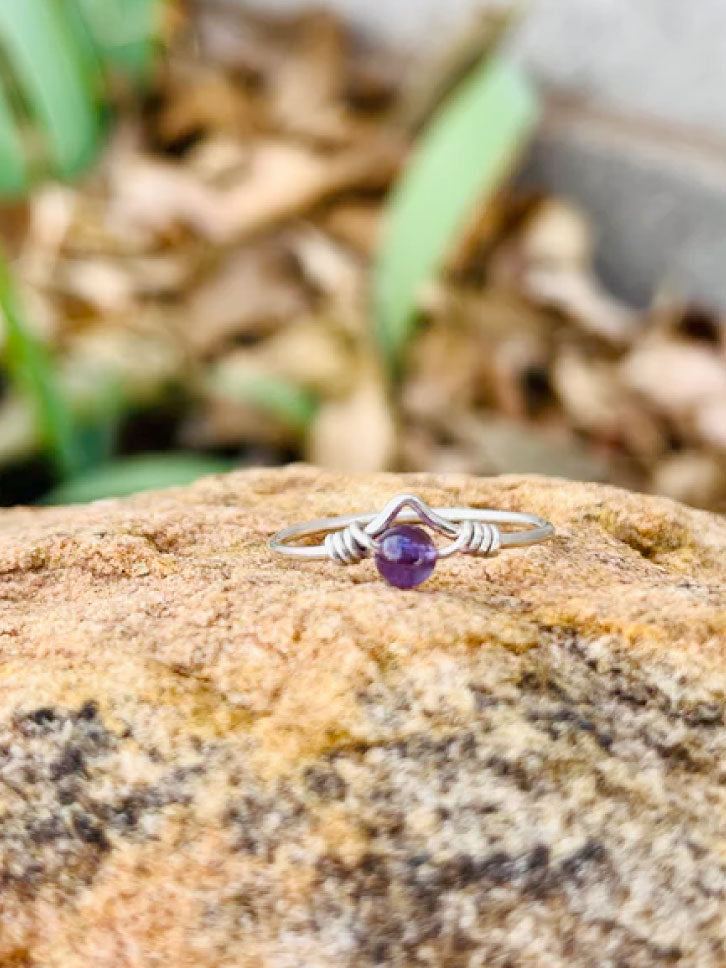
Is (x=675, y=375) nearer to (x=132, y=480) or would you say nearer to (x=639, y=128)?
(x=639, y=128)

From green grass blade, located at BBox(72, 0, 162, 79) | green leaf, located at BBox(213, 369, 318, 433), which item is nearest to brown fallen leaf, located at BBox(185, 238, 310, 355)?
green leaf, located at BBox(213, 369, 318, 433)

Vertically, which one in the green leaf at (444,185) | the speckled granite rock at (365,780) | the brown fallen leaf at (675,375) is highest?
the green leaf at (444,185)

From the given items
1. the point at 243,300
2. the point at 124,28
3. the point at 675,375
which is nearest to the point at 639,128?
the point at 675,375

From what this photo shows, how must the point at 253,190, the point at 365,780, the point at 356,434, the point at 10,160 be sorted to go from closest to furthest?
→ the point at 365,780 < the point at 356,434 < the point at 10,160 < the point at 253,190

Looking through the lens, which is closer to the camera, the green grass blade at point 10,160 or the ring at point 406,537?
the ring at point 406,537

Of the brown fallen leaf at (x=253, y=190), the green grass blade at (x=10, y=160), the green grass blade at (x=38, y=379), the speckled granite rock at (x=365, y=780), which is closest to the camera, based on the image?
the speckled granite rock at (x=365, y=780)

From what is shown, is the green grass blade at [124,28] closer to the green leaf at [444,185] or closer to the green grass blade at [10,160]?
the green grass blade at [10,160]

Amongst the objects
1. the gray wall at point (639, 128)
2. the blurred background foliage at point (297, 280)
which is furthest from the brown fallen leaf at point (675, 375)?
the gray wall at point (639, 128)

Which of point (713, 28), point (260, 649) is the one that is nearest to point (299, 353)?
point (713, 28)

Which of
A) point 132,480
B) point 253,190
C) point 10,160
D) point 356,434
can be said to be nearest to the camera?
point 132,480
